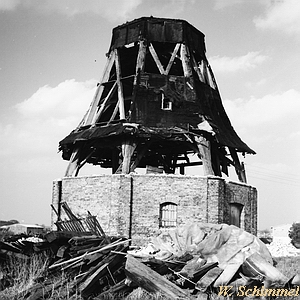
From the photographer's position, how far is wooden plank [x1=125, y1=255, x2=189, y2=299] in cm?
1077

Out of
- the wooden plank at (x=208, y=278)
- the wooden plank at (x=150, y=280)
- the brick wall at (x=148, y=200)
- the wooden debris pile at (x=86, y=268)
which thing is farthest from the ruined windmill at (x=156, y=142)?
the wooden plank at (x=208, y=278)

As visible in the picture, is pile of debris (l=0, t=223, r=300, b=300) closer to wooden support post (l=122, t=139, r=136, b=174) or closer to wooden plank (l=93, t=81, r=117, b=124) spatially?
wooden support post (l=122, t=139, r=136, b=174)

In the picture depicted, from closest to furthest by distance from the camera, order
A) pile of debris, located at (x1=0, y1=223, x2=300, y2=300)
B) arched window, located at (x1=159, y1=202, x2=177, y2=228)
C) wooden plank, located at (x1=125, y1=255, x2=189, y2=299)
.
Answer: wooden plank, located at (x1=125, y1=255, x2=189, y2=299), pile of debris, located at (x1=0, y1=223, x2=300, y2=300), arched window, located at (x1=159, y1=202, x2=177, y2=228)

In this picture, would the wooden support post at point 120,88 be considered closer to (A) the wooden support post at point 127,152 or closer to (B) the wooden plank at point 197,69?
(A) the wooden support post at point 127,152

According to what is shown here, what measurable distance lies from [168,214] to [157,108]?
549 centimetres

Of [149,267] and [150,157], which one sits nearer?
[149,267]

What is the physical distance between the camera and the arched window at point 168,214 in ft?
70.8

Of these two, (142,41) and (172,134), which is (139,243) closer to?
(172,134)

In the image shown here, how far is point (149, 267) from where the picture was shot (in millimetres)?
11570

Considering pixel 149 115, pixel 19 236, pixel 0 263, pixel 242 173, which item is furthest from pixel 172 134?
pixel 0 263

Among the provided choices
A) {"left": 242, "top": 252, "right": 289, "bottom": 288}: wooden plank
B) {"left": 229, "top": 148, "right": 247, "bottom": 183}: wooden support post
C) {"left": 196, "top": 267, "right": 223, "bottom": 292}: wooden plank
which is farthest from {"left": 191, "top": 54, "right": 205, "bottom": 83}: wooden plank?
{"left": 196, "top": 267, "right": 223, "bottom": 292}: wooden plank

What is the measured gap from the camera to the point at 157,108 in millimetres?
23859

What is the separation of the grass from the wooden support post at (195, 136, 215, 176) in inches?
441

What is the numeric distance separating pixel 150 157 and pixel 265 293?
18441 mm
